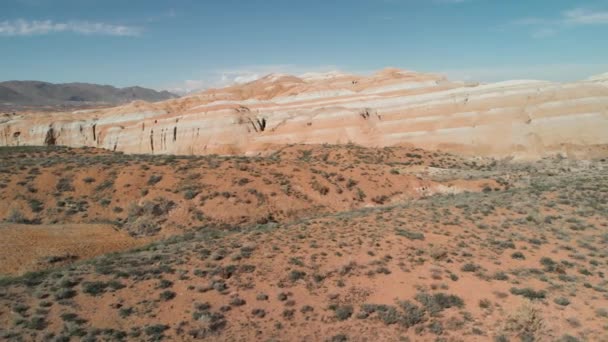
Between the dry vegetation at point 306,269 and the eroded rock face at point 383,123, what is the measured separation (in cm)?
1827

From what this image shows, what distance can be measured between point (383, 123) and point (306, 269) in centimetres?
3806

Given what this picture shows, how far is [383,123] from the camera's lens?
158 ft

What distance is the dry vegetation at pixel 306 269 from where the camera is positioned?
982 cm

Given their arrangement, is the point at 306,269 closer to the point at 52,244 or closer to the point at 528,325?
the point at 528,325

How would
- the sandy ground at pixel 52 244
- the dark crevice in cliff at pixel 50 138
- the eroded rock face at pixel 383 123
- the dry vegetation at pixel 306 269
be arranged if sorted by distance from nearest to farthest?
the dry vegetation at pixel 306 269, the sandy ground at pixel 52 244, the eroded rock face at pixel 383 123, the dark crevice in cliff at pixel 50 138

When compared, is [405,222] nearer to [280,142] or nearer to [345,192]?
[345,192]

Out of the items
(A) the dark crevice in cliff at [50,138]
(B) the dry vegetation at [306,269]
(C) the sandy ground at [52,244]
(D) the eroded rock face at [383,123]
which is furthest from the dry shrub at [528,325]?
(A) the dark crevice in cliff at [50,138]

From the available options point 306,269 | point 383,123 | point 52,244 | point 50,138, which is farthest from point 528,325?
point 50,138

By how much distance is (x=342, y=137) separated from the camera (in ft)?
155

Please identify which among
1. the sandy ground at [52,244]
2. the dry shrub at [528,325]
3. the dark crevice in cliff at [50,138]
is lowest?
the dry shrub at [528,325]

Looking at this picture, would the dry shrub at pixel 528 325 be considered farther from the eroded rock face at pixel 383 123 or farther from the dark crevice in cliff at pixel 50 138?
the dark crevice in cliff at pixel 50 138

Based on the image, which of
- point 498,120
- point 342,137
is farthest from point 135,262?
point 498,120

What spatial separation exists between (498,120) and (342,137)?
17.8 metres

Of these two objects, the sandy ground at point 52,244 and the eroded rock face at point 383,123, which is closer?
the sandy ground at point 52,244
